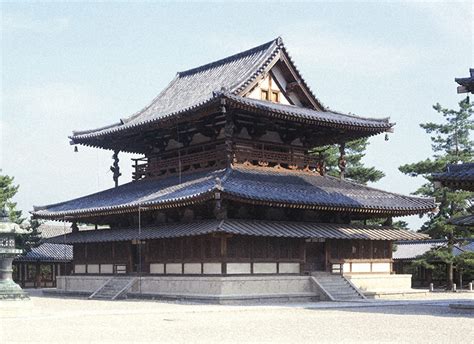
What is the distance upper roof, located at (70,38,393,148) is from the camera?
39.2m

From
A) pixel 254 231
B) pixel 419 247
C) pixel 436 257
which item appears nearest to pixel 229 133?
pixel 254 231

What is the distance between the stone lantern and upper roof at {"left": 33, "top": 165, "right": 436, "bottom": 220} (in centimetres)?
851

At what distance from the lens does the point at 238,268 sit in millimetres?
35906

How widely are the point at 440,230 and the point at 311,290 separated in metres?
17.8

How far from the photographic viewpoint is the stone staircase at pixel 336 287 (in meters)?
37.1

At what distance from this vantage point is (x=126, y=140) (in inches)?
1829

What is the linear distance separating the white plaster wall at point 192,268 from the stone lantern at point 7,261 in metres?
9.48

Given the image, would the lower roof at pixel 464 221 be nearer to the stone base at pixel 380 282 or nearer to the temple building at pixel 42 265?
the stone base at pixel 380 282

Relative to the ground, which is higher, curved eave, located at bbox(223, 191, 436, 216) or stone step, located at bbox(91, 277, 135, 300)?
curved eave, located at bbox(223, 191, 436, 216)

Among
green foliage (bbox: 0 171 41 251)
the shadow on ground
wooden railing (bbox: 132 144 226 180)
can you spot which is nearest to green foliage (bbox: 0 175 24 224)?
green foliage (bbox: 0 171 41 251)

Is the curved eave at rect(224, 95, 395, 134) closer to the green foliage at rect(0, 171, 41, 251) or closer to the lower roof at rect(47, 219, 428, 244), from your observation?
the lower roof at rect(47, 219, 428, 244)

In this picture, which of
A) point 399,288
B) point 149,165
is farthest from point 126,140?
point 399,288

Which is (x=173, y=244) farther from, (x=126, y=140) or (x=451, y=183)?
(x=451, y=183)

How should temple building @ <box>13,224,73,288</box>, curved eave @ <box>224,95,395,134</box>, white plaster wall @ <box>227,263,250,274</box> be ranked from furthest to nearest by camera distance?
temple building @ <box>13,224,73,288</box> < curved eave @ <box>224,95,395,134</box> < white plaster wall @ <box>227,263,250,274</box>
